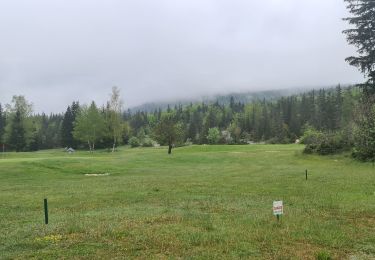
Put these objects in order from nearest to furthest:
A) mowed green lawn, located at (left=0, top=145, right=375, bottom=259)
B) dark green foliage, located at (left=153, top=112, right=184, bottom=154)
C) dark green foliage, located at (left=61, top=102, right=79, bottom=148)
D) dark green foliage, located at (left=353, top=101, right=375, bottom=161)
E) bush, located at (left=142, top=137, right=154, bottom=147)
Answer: mowed green lawn, located at (left=0, top=145, right=375, bottom=259)
dark green foliage, located at (left=353, top=101, right=375, bottom=161)
dark green foliage, located at (left=153, top=112, right=184, bottom=154)
dark green foliage, located at (left=61, top=102, right=79, bottom=148)
bush, located at (left=142, top=137, right=154, bottom=147)

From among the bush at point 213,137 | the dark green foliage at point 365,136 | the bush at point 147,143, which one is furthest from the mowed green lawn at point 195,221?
the bush at point 213,137

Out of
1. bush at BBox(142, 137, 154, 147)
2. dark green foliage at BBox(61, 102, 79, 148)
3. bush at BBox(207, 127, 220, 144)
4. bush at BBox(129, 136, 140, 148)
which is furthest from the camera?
bush at BBox(207, 127, 220, 144)

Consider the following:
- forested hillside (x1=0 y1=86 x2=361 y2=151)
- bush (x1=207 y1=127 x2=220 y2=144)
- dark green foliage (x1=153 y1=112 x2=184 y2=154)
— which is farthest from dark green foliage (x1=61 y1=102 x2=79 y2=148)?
dark green foliage (x1=153 y1=112 x2=184 y2=154)

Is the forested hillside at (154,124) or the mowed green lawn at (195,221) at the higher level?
the forested hillside at (154,124)

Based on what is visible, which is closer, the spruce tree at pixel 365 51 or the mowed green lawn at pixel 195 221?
the mowed green lawn at pixel 195 221

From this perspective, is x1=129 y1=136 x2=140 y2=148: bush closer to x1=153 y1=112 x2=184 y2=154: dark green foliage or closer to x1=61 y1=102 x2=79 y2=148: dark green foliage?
x1=61 y1=102 x2=79 y2=148: dark green foliage

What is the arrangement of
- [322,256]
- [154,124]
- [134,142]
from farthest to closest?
1. [134,142]
2. [154,124]
3. [322,256]

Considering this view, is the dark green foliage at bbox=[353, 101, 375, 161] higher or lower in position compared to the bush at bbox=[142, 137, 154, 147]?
higher

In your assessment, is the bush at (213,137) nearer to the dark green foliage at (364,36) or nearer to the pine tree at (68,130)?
the pine tree at (68,130)

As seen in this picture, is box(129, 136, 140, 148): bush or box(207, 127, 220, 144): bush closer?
box(129, 136, 140, 148): bush

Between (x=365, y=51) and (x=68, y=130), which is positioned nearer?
(x=365, y=51)

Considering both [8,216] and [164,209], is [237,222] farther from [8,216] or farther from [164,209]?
[8,216]

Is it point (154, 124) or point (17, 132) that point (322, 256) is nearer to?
point (154, 124)

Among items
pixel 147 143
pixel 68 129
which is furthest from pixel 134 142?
pixel 68 129
